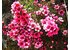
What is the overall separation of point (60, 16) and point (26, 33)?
364mm

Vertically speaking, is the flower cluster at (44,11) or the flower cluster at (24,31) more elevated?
the flower cluster at (44,11)

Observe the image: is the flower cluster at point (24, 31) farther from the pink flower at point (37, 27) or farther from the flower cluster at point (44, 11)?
the flower cluster at point (44, 11)

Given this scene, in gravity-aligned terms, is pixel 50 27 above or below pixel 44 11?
below

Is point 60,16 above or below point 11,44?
above

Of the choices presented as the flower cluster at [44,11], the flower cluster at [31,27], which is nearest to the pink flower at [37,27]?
the flower cluster at [31,27]

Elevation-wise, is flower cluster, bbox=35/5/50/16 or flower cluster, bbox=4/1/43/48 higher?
flower cluster, bbox=35/5/50/16

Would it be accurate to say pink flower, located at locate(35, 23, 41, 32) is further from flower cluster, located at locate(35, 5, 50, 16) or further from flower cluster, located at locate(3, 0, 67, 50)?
flower cluster, located at locate(35, 5, 50, 16)

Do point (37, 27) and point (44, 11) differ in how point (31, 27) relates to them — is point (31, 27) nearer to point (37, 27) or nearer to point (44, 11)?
point (37, 27)

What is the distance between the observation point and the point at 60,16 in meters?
1.68

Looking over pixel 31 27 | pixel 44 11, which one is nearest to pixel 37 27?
pixel 31 27

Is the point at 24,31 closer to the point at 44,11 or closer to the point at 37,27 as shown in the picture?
the point at 37,27

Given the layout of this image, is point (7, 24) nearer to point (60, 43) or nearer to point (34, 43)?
point (34, 43)

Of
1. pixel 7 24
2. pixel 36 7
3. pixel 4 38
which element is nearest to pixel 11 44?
pixel 4 38

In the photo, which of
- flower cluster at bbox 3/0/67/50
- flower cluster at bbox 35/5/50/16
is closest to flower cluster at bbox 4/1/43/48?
flower cluster at bbox 3/0/67/50
